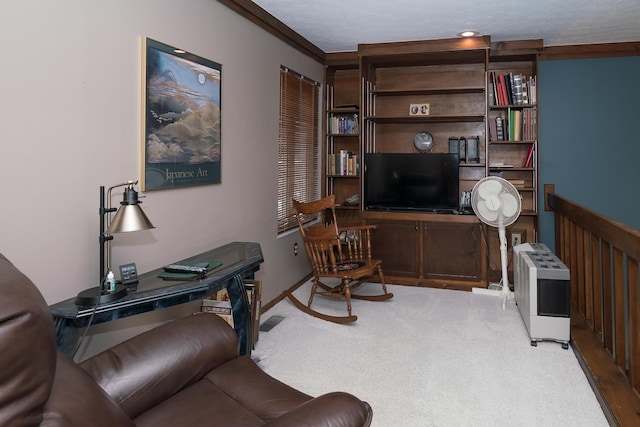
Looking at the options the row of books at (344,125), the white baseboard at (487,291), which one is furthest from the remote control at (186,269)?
the row of books at (344,125)

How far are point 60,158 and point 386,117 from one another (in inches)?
140

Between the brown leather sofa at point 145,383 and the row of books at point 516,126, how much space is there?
396cm

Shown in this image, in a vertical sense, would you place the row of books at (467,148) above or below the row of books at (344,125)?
below

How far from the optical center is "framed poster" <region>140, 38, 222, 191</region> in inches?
95.1

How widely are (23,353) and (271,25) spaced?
3436 millimetres

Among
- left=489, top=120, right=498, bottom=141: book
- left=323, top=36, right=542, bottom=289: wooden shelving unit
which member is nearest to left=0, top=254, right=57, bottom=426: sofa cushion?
left=323, top=36, right=542, bottom=289: wooden shelving unit

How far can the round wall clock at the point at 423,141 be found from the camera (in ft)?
Answer: 16.7

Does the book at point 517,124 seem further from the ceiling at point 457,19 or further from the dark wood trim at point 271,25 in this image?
the dark wood trim at point 271,25

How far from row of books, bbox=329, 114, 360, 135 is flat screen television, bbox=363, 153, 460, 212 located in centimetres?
51

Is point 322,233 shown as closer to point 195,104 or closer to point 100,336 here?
point 195,104

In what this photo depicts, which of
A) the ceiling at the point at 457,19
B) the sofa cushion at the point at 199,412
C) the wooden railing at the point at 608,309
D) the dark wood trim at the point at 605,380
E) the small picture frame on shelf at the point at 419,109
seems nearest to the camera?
the sofa cushion at the point at 199,412

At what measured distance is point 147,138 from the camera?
240 cm

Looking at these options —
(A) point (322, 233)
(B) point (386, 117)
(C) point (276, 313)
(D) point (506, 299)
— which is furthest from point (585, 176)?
(C) point (276, 313)

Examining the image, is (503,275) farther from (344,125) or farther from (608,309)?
(344,125)
